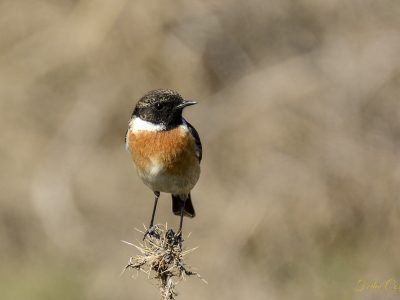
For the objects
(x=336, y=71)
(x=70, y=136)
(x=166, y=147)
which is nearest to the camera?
(x=166, y=147)

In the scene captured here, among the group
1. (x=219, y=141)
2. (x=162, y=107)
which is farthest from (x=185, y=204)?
(x=219, y=141)

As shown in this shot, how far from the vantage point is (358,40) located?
9.87m

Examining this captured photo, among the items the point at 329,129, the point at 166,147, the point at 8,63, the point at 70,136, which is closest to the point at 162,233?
the point at 166,147

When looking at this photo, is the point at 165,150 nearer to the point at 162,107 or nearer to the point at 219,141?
the point at 162,107

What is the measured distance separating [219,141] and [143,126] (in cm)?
461

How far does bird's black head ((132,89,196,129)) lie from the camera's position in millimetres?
5531

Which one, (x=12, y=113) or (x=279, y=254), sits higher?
(x=12, y=113)

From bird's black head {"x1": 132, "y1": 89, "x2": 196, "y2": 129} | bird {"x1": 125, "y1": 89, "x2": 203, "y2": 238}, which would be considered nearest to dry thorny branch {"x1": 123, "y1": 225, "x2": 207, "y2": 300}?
bird {"x1": 125, "y1": 89, "x2": 203, "y2": 238}

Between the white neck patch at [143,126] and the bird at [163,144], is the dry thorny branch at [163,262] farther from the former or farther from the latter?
the white neck patch at [143,126]

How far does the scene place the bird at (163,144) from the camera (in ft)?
18.2

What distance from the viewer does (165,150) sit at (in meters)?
5.57

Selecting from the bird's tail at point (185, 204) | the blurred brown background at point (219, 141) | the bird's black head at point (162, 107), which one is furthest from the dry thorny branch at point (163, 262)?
the blurred brown background at point (219, 141)

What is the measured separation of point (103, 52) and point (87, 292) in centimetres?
321

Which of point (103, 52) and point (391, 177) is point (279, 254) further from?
point (103, 52)
